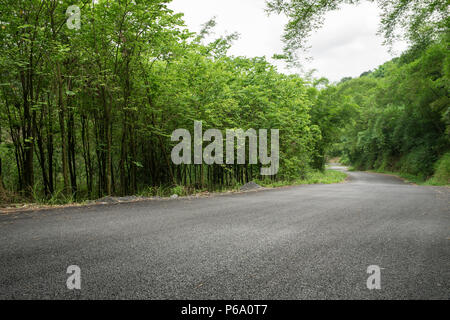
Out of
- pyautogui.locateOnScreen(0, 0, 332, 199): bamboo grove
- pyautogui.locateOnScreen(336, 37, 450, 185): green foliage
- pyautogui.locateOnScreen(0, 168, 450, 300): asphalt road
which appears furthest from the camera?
pyautogui.locateOnScreen(336, 37, 450, 185): green foliage

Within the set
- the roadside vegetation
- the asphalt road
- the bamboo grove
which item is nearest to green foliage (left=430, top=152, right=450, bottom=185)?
the roadside vegetation

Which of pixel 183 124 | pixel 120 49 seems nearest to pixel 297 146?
pixel 183 124

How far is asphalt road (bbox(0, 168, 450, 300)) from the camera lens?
1.58m

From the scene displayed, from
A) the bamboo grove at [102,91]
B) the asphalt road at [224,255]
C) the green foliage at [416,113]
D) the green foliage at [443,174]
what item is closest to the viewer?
the asphalt road at [224,255]

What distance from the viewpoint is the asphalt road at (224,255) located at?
1585mm

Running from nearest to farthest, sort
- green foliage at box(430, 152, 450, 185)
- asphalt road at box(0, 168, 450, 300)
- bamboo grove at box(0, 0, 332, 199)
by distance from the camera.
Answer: asphalt road at box(0, 168, 450, 300) → bamboo grove at box(0, 0, 332, 199) → green foliage at box(430, 152, 450, 185)

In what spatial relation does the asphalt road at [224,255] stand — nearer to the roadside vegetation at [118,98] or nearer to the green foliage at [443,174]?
the roadside vegetation at [118,98]

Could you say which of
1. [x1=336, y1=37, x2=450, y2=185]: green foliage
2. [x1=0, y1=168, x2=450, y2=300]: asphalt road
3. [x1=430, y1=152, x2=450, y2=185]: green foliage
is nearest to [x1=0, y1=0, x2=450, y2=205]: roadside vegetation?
[x1=430, y1=152, x2=450, y2=185]: green foliage

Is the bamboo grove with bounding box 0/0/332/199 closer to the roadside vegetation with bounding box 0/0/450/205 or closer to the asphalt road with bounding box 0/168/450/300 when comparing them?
the roadside vegetation with bounding box 0/0/450/205

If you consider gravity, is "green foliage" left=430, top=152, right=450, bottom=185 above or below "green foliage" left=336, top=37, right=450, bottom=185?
below

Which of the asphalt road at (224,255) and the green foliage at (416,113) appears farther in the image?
the green foliage at (416,113)

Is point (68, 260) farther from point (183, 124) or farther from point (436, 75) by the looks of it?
point (436, 75)

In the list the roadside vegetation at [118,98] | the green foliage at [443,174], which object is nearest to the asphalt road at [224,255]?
the roadside vegetation at [118,98]

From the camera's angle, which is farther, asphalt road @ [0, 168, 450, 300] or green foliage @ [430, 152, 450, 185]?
green foliage @ [430, 152, 450, 185]
